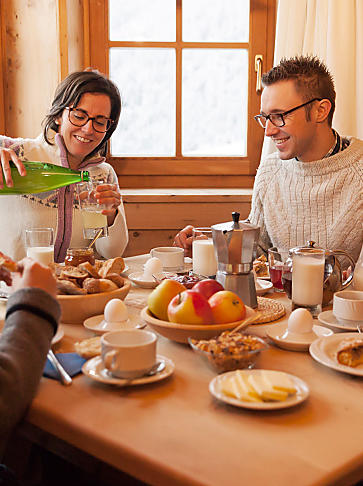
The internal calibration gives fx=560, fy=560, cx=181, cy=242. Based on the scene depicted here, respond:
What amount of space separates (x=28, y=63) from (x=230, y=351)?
236 cm

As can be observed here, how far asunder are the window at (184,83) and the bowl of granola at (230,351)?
219cm

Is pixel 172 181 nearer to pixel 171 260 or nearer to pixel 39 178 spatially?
pixel 39 178

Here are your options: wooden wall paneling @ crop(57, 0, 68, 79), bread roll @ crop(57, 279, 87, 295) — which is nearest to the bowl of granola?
bread roll @ crop(57, 279, 87, 295)

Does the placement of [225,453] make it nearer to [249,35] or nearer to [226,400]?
[226,400]

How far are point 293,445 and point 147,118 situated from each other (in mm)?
2604

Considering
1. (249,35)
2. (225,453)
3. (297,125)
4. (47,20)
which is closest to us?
(225,453)

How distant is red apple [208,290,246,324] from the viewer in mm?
1102

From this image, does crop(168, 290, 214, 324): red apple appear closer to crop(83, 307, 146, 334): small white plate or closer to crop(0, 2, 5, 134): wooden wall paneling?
crop(83, 307, 146, 334): small white plate

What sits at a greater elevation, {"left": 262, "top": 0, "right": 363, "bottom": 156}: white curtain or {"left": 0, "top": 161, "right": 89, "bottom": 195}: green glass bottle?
{"left": 262, "top": 0, "right": 363, "bottom": 156}: white curtain

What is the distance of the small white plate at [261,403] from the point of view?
2.77 feet

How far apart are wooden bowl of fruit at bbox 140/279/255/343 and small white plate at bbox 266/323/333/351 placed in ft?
0.22

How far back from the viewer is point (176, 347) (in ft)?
3.73

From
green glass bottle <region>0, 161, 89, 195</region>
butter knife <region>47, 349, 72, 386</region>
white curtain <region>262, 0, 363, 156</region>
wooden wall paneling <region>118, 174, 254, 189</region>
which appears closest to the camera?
butter knife <region>47, 349, 72, 386</region>

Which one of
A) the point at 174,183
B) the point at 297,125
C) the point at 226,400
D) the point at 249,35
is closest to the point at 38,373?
the point at 226,400
